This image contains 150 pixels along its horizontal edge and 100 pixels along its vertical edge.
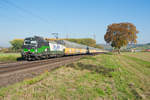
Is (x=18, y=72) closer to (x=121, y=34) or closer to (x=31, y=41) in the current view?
(x=31, y=41)

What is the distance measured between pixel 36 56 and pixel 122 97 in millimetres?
17665

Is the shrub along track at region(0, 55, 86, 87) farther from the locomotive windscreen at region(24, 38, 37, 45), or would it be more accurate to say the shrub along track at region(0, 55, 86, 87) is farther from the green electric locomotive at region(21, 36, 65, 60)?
the locomotive windscreen at region(24, 38, 37, 45)

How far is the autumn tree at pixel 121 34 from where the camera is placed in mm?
42406

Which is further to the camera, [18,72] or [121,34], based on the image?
[121,34]

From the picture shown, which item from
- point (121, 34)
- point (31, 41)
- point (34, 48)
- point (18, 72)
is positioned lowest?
point (18, 72)

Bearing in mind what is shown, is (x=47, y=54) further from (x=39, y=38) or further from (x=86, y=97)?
(x=86, y=97)

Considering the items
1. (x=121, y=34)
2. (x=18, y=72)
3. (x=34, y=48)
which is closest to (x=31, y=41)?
(x=34, y=48)

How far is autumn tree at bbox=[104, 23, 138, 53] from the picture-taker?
42.4 meters

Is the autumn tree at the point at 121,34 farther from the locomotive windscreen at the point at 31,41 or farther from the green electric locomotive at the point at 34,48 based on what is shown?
the locomotive windscreen at the point at 31,41

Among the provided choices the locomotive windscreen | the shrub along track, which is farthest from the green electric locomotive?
the shrub along track

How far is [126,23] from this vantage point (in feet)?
142

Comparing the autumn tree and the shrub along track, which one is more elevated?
the autumn tree

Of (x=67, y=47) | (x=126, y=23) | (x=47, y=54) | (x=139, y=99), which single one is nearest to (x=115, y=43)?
(x=126, y=23)

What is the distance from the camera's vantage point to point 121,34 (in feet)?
141
